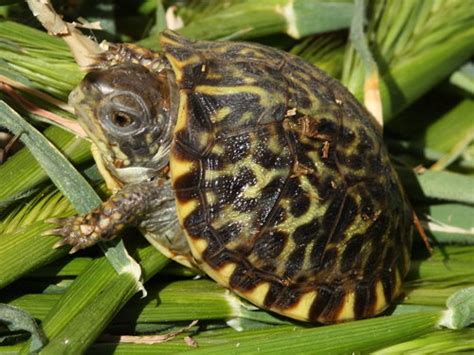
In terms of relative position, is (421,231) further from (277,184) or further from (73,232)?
(73,232)

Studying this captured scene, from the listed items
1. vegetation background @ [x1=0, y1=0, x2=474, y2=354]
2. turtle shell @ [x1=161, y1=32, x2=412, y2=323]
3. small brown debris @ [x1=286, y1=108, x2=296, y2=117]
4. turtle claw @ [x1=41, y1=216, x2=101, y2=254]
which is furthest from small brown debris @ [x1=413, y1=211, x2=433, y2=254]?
turtle claw @ [x1=41, y1=216, x2=101, y2=254]

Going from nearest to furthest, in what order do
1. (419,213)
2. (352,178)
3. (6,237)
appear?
(6,237) → (352,178) → (419,213)

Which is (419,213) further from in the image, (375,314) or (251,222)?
(251,222)

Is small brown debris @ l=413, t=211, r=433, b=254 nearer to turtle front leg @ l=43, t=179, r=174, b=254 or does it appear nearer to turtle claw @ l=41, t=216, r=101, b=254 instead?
turtle front leg @ l=43, t=179, r=174, b=254

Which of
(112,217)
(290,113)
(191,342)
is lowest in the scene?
(191,342)

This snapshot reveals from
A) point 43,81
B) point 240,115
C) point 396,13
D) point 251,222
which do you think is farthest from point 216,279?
point 396,13

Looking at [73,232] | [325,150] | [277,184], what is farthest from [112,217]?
[325,150]
